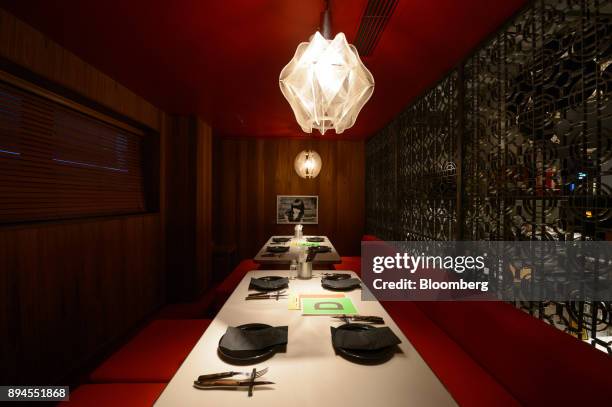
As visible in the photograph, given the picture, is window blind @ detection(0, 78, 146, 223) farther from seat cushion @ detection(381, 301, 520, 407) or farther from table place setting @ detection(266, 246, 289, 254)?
seat cushion @ detection(381, 301, 520, 407)

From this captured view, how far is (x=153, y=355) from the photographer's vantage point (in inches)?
75.2

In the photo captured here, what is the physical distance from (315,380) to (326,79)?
4.15ft

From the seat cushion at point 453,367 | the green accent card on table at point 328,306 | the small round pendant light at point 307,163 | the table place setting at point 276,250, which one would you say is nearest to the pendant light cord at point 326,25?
the green accent card on table at point 328,306

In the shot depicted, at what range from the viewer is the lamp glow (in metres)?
1.59

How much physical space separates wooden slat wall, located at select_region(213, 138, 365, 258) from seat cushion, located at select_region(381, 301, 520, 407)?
3.66 metres

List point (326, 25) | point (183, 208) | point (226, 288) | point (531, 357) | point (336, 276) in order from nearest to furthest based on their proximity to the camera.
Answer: point (531, 357) → point (326, 25) → point (336, 276) → point (226, 288) → point (183, 208)

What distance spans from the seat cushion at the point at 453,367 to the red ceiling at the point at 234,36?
197cm

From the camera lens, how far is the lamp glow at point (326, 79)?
A: 159 cm

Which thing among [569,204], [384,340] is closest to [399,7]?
[569,204]

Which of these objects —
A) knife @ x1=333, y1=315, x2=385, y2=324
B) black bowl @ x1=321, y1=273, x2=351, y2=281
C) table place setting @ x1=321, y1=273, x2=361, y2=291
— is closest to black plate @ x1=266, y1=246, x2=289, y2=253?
black bowl @ x1=321, y1=273, x2=351, y2=281

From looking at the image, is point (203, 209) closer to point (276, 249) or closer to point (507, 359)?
point (276, 249)

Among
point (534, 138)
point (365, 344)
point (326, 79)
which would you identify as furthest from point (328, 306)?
point (534, 138)

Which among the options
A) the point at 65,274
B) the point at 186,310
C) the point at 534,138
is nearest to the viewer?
the point at 534,138

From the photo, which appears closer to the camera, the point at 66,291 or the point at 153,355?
the point at 153,355
